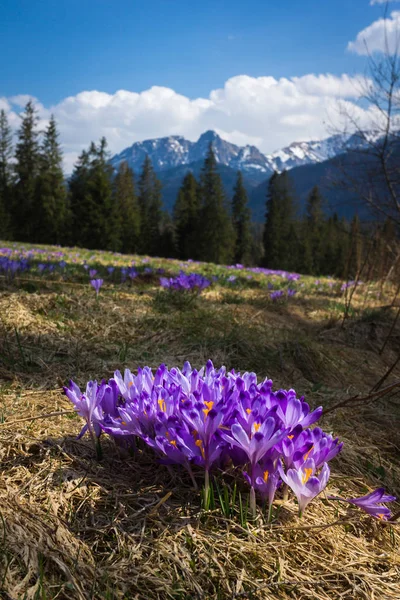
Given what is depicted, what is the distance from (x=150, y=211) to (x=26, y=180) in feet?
43.0

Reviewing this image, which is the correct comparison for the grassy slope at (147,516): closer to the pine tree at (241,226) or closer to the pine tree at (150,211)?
the pine tree at (150,211)

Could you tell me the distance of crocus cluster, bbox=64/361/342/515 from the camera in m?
1.17

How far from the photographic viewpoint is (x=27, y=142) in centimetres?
4166

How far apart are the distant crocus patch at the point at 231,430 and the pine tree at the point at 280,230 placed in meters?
44.1

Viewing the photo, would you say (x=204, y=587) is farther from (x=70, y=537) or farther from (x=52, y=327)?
(x=52, y=327)

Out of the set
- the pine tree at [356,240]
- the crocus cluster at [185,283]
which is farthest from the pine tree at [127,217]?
the crocus cluster at [185,283]

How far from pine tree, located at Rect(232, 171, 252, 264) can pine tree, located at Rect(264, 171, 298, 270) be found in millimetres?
2121

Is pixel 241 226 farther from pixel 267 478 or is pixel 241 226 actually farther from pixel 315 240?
pixel 267 478

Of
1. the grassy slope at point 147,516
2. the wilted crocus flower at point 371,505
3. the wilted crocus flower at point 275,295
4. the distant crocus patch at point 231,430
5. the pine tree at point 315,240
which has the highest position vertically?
the pine tree at point 315,240

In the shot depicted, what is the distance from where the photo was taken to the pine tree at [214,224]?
133ft

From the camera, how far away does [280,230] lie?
4803 centimetres

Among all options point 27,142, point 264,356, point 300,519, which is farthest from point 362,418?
point 27,142

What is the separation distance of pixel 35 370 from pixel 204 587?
5.18 ft

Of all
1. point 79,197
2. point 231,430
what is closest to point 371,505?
point 231,430
